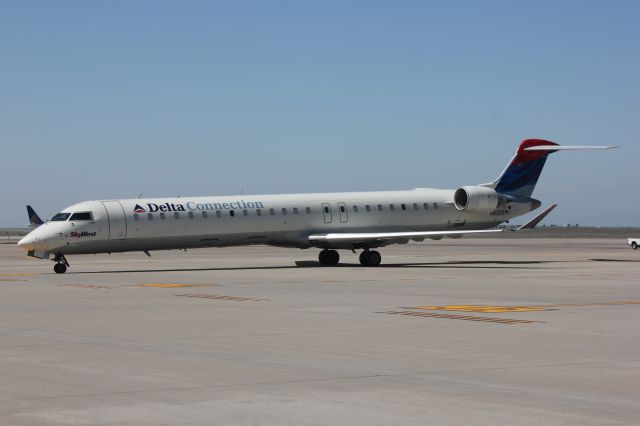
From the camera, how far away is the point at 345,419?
844 cm

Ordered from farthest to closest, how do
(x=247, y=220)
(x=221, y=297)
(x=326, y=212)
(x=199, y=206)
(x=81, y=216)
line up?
(x=326, y=212) < (x=247, y=220) < (x=199, y=206) < (x=81, y=216) < (x=221, y=297)

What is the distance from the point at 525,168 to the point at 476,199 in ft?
11.4

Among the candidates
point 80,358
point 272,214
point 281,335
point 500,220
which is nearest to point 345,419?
point 80,358

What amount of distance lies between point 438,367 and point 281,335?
12.4 ft

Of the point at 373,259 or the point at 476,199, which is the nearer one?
the point at 373,259

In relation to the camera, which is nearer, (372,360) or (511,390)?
(511,390)

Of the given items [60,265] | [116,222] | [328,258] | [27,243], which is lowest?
Result: [328,258]

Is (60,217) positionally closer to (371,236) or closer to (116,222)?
(116,222)

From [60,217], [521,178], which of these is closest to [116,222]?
[60,217]

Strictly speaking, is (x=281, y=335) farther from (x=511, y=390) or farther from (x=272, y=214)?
(x=272, y=214)

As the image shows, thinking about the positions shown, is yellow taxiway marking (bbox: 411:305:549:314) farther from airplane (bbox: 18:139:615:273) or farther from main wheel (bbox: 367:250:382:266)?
main wheel (bbox: 367:250:382:266)

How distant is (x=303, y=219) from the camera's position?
129ft

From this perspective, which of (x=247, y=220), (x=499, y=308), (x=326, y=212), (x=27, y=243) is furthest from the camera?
(x=326, y=212)

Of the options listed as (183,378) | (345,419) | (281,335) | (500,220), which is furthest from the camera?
(500,220)
